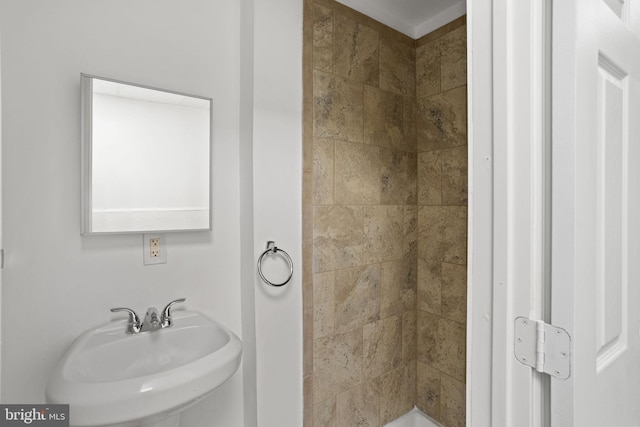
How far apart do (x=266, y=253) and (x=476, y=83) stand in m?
1.05

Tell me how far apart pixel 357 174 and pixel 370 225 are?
29 centimetres

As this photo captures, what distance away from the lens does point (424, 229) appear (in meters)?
1.95

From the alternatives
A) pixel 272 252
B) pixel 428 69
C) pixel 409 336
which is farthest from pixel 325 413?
pixel 428 69

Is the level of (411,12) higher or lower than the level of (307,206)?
higher

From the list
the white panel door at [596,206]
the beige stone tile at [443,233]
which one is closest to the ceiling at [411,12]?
the beige stone tile at [443,233]

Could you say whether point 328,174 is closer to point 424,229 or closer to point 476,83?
point 424,229

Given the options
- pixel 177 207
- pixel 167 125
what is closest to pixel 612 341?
pixel 177 207

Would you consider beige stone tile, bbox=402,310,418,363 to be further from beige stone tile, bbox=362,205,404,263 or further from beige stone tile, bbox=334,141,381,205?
beige stone tile, bbox=334,141,381,205

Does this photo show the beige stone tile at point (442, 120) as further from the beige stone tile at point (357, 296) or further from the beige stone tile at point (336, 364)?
the beige stone tile at point (336, 364)

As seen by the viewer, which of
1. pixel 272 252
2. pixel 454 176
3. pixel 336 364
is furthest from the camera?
pixel 454 176

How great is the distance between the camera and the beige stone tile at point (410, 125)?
1.94m

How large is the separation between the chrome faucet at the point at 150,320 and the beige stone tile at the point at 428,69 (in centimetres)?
171

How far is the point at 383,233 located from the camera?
1839mm

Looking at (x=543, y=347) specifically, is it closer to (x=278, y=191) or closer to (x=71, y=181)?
(x=278, y=191)
